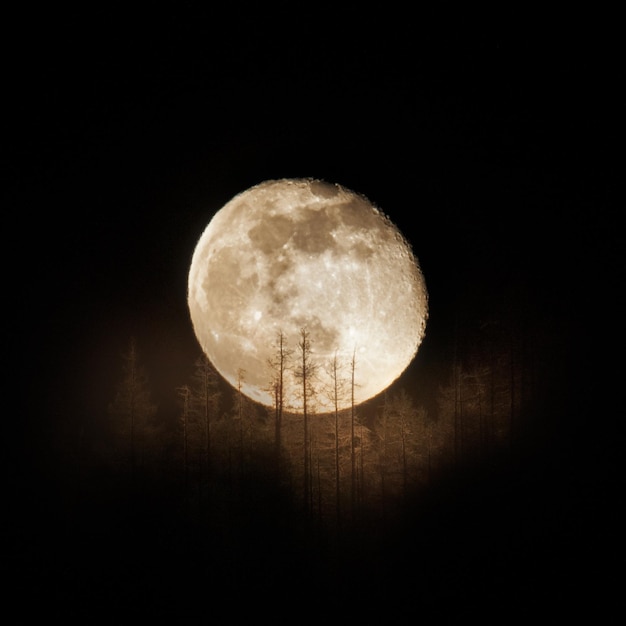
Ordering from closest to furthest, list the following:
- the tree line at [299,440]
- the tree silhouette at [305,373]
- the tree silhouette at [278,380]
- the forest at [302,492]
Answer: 1. the forest at [302,492]
2. the tree line at [299,440]
3. the tree silhouette at [305,373]
4. the tree silhouette at [278,380]

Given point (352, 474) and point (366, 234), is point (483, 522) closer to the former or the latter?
point (352, 474)

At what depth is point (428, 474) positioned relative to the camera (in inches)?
570

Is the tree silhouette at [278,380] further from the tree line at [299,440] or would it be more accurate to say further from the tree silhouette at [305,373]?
the tree silhouette at [305,373]

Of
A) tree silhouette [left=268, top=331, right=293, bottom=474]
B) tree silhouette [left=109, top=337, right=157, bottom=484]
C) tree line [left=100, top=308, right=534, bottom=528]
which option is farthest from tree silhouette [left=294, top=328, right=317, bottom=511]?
tree silhouette [left=109, top=337, right=157, bottom=484]

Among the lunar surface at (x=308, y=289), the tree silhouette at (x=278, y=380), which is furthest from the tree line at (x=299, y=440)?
the lunar surface at (x=308, y=289)

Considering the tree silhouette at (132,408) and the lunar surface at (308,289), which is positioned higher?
the lunar surface at (308,289)

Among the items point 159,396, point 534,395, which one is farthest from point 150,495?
point 534,395

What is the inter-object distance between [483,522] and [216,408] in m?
8.15

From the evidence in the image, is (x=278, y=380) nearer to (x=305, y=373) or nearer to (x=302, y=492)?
(x=305, y=373)

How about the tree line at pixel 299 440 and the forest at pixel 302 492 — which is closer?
the forest at pixel 302 492

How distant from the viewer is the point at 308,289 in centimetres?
1407

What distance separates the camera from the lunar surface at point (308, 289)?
14.1 meters

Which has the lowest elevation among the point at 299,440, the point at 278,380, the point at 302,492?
the point at 302,492

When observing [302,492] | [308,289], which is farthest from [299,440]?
[308,289]
